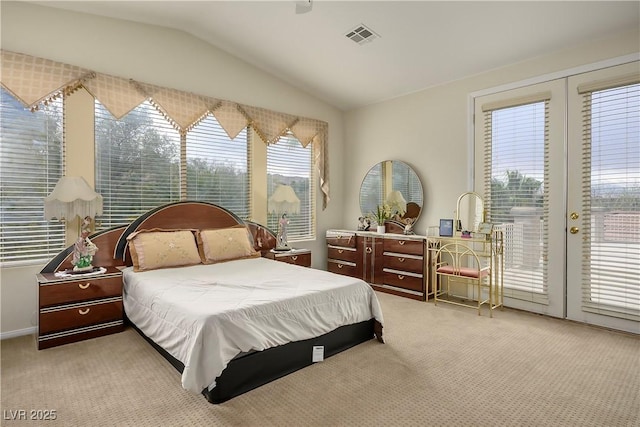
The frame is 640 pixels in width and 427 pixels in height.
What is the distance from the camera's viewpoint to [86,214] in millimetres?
3410

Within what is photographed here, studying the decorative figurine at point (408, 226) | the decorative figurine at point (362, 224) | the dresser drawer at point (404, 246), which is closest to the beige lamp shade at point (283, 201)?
the decorative figurine at point (362, 224)

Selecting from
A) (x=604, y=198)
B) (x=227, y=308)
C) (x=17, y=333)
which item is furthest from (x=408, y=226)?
(x=17, y=333)

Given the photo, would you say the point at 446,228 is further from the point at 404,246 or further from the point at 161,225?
the point at 161,225

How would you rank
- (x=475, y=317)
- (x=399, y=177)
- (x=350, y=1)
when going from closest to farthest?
(x=350, y=1) → (x=475, y=317) → (x=399, y=177)

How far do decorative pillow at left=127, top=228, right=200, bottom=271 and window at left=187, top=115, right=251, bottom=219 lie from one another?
2.40 ft

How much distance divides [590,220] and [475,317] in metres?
1.50

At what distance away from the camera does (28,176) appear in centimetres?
331

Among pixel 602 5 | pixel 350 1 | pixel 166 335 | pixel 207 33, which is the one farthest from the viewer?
pixel 207 33

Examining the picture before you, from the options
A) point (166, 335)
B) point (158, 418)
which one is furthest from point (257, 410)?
point (166, 335)

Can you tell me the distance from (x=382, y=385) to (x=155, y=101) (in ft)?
12.0

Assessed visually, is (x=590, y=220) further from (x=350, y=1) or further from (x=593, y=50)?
(x=350, y=1)

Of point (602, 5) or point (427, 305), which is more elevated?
point (602, 5)

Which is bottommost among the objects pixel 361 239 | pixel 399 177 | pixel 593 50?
pixel 361 239

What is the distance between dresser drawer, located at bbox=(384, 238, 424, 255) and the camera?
4538 mm
